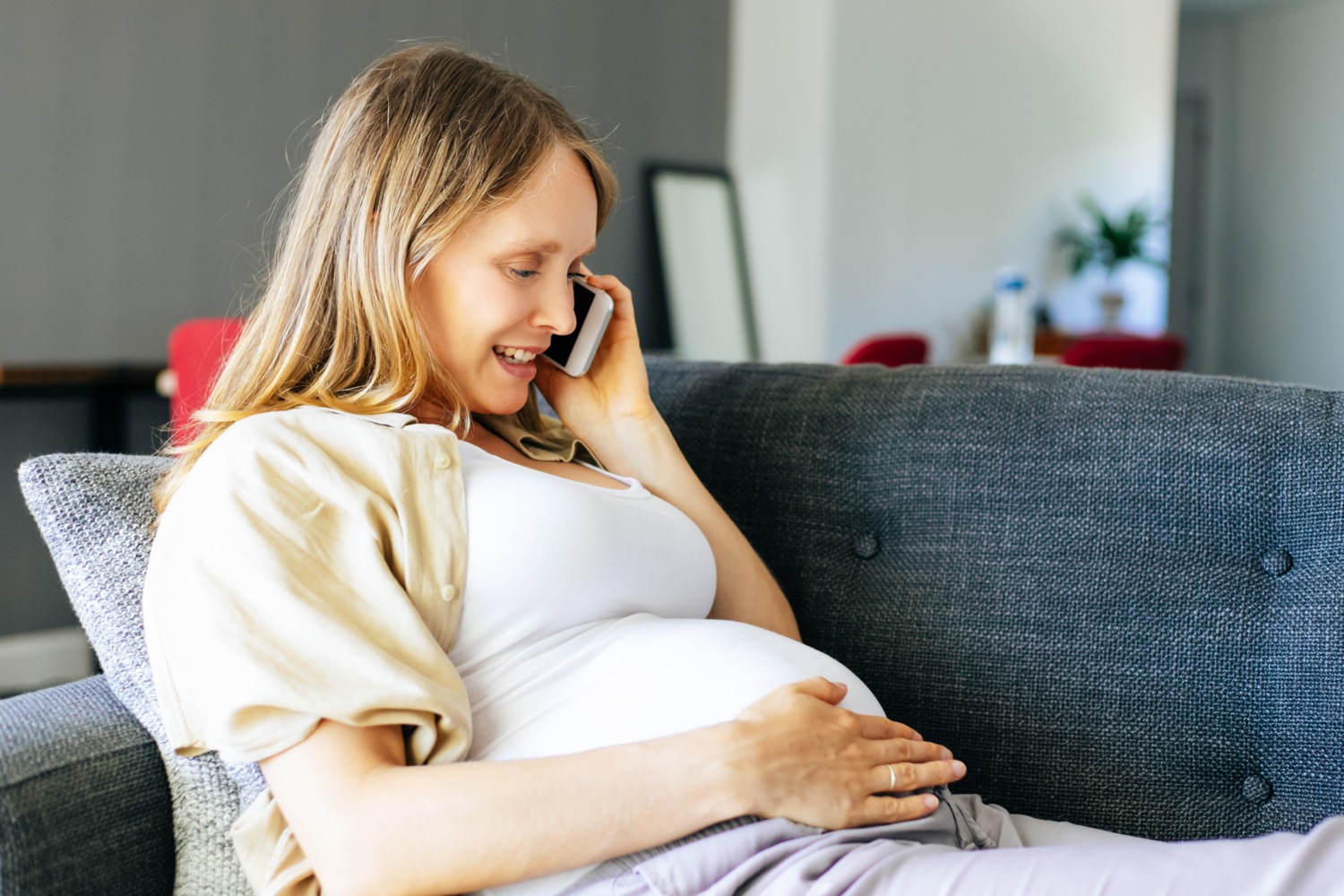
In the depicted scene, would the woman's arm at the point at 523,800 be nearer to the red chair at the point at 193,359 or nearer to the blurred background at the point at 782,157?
the red chair at the point at 193,359

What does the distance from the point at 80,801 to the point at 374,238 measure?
1.77 feet

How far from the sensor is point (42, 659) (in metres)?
3.21

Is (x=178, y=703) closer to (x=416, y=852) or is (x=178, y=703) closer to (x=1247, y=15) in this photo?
(x=416, y=852)

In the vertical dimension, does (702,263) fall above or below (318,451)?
above

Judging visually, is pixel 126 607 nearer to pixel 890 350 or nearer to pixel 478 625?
pixel 478 625

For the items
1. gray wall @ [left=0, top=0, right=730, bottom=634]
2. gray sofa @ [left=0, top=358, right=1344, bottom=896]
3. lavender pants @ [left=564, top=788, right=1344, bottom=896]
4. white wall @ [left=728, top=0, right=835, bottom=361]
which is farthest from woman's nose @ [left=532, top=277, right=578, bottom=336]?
white wall @ [left=728, top=0, right=835, bottom=361]

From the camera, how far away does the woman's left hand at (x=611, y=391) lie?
1.38m

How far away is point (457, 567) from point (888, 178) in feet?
15.6

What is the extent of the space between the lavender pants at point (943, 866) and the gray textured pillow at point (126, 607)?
350 mm

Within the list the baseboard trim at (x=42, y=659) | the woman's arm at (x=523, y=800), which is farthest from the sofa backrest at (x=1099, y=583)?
the baseboard trim at (x=42, y=659)

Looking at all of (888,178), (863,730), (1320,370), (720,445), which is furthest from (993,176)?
(863,730)

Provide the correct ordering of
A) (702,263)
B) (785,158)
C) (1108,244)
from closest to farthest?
(702,263) → (785,158) → (1108,244)

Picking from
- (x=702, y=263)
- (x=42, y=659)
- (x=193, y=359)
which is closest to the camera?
(x=193, y=359)

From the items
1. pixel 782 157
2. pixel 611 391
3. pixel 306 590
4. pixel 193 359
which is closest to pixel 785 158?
pixel 782 157
